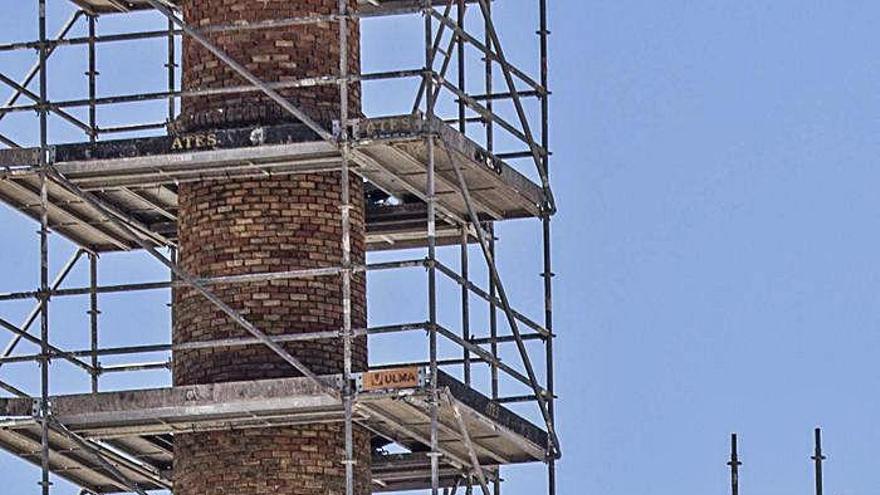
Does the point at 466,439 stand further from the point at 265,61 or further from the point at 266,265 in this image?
the point at 265,61

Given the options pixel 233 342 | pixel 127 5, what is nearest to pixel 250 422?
pixel 233 342

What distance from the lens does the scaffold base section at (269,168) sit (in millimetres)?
44000

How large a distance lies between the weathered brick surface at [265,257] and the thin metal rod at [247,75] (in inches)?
21.0

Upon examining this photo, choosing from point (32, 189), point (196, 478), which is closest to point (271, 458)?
point (196, 478)

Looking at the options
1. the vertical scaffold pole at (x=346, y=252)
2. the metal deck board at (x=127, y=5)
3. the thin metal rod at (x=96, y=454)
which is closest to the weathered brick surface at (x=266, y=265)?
the vertical scaffold pole at (x=346, y=252)

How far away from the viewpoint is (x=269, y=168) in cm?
4484

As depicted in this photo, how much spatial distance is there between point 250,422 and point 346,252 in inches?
89.1

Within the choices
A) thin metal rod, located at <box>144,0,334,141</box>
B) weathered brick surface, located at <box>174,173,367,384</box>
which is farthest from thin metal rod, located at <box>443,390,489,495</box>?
thin metal rod, located at <box>144,0,334,141</box>

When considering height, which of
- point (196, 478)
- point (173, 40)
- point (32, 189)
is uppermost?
point (173, 40)

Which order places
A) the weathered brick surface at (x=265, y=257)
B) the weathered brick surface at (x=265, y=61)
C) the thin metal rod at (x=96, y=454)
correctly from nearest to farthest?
the thin metal rod at (x=96, y=454) < the weathered brick surface at (x=265, y=257) < the weathered brick surface at (x=265, y=61)

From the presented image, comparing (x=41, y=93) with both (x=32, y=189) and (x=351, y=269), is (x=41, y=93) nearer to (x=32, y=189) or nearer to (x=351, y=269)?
(x=32, y=189)

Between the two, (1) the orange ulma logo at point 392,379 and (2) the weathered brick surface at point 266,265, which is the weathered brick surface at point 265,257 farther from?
(1) the orange ulma logo at point 392,379

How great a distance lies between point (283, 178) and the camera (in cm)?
4534

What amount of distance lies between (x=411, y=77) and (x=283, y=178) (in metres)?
2.11
